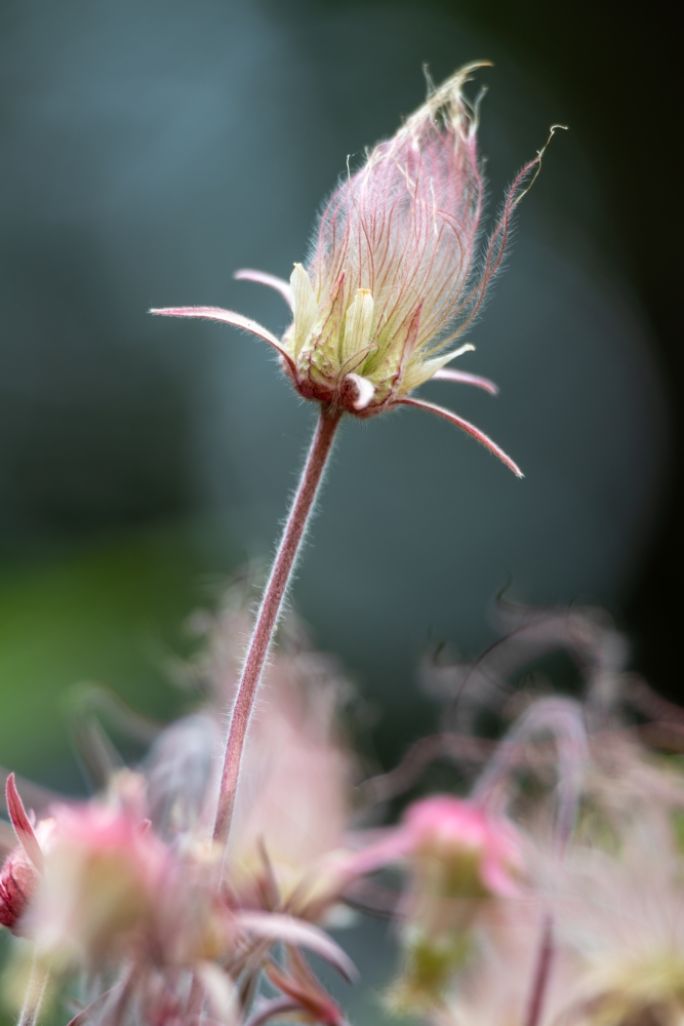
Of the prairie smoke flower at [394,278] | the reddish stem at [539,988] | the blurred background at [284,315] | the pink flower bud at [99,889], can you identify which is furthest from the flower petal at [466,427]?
the blurred background at [284,315]

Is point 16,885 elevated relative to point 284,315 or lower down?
lower down

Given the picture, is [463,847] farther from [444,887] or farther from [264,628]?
[264,628]

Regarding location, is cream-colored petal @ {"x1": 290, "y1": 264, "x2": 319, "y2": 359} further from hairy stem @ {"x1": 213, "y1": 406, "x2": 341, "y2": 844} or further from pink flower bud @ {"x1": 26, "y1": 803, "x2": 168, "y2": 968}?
pink flower bud @ {"x1": 26, "y1": 803, "x2": 168, "y2": 968}

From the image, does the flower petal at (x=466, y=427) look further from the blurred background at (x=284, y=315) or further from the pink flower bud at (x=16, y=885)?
the blurred background at (x=284, y=315)

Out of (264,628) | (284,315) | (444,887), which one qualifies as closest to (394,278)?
(264,628)

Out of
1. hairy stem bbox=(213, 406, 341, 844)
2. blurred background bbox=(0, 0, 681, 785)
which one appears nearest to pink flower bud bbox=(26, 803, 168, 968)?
hairy stem bbox=(213, 406, 341, 844)
